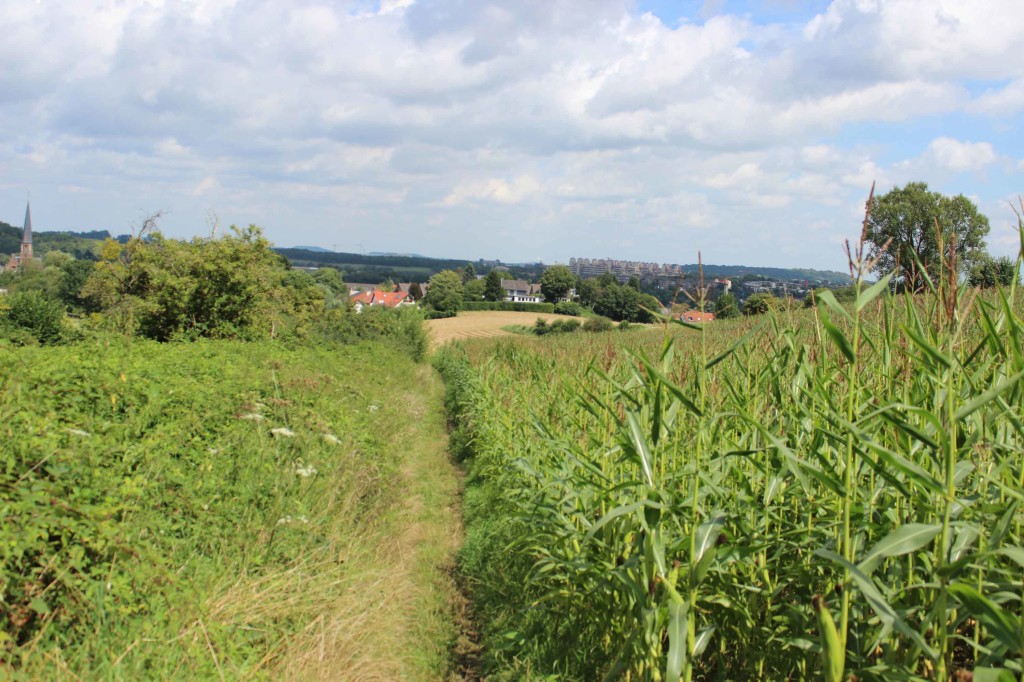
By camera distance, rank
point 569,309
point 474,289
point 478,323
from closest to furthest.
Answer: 1. point 478,323
2. point 569,309
3. point 474,289

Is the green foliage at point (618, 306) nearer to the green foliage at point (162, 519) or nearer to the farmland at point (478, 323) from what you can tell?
the farmland at point (478, 323)

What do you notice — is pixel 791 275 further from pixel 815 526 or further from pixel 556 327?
pixel 556 327

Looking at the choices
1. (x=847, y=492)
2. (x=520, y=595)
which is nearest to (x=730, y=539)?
(x=847, y=492)

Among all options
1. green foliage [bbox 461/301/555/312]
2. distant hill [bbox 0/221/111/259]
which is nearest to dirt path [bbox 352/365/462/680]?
green foliage [bbox 461/301/555/312]

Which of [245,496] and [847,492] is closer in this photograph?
[847,492]

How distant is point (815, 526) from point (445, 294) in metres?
80.9

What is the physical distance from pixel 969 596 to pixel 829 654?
14.8 inches

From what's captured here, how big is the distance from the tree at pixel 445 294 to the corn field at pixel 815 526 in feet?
218

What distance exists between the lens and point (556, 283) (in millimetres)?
97562

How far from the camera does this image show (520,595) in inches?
196

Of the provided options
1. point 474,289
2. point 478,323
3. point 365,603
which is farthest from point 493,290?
point 365,603

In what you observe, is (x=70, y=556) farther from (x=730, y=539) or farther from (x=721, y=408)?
(x=721, y=408)

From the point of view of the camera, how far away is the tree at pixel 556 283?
9538cm

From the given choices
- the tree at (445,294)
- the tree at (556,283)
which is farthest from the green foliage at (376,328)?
the tree at (556,283)
